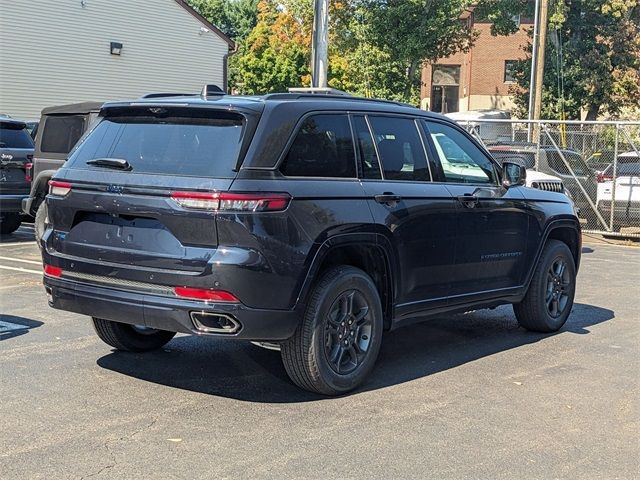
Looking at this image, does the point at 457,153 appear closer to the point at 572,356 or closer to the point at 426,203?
the point at 426,203

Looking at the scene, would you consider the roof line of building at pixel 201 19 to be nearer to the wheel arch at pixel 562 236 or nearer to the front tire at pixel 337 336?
the wheel arch at pixel 562 236

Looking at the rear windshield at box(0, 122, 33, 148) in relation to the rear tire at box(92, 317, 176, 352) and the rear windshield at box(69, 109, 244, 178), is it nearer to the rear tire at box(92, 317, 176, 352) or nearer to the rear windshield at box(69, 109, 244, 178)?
the rear tire at box(92, 317, 176, 352)

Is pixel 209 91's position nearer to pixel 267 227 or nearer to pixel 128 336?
pixel 267 227

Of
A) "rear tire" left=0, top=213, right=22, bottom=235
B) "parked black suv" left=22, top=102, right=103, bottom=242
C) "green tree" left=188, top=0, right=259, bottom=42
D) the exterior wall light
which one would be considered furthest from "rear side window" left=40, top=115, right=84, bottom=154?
"green tree" left=188, top=0, right=259, bottom=42

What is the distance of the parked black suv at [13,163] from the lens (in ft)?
39.8

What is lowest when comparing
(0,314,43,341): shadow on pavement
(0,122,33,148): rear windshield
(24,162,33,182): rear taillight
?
(0,314,43,341): shadow on pavement

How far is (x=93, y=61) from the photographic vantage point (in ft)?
93.4

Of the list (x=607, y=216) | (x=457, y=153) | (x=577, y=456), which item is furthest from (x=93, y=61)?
(x=577, y=456)

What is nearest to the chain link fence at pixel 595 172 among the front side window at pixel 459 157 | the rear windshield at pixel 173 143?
the front side window at pixel 459 157

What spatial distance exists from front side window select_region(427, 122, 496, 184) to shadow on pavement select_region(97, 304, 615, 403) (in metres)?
1.41

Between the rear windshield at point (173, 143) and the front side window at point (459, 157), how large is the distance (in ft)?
6.49

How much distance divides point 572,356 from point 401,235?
2036 millimetres

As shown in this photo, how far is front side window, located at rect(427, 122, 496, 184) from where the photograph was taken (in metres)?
6.36

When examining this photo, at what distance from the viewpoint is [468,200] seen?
636cm
